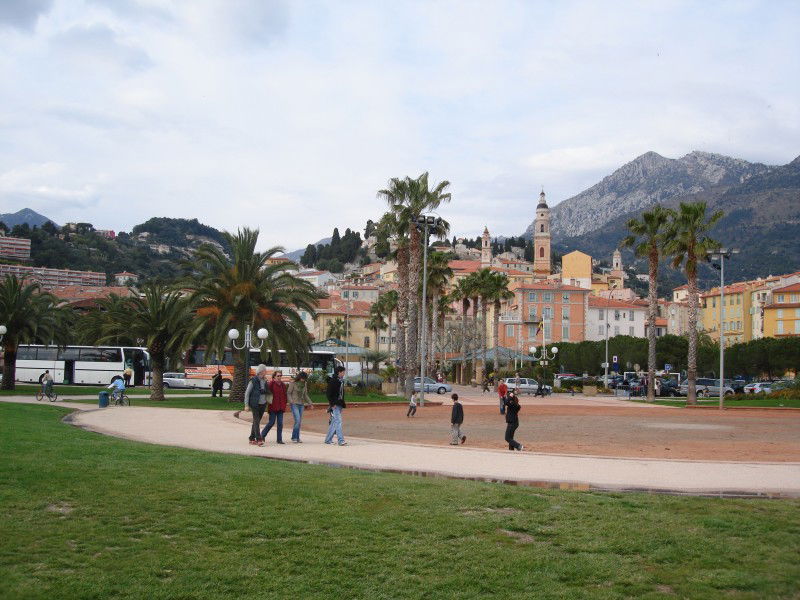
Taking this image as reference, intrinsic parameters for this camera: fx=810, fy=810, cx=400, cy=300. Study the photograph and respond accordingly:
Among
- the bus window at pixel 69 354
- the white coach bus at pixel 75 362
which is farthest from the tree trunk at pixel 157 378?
the bus window at pixel 69 354

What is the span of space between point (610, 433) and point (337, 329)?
111 m

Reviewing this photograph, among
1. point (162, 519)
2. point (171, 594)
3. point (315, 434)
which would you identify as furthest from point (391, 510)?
point (315, 434)

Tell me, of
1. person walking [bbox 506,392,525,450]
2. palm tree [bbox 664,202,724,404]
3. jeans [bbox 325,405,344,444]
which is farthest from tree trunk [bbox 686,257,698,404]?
jeans [bbox 325,405,344,444]

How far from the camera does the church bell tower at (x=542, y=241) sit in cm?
18925

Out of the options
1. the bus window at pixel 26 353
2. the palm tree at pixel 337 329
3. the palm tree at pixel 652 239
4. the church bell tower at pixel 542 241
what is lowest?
the bus window at pixel 26 353

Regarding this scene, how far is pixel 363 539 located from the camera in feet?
28.8

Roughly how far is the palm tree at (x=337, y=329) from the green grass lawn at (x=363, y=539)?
408 feet

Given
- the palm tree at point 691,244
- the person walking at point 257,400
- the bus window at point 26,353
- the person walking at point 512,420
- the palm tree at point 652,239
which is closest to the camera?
the person walking at point 257,400

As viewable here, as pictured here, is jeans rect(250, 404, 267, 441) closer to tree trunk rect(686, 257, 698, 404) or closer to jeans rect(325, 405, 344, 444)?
jeans rect(325, 405, 344, 444)

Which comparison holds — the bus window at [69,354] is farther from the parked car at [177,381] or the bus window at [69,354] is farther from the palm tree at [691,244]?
the palm tree at [691,244]

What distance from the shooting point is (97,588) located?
23.5ft

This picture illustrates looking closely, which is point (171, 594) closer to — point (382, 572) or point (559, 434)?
point (382, 572)

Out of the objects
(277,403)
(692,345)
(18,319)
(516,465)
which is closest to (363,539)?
(516,465)

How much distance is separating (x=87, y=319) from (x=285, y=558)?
67650 mm
